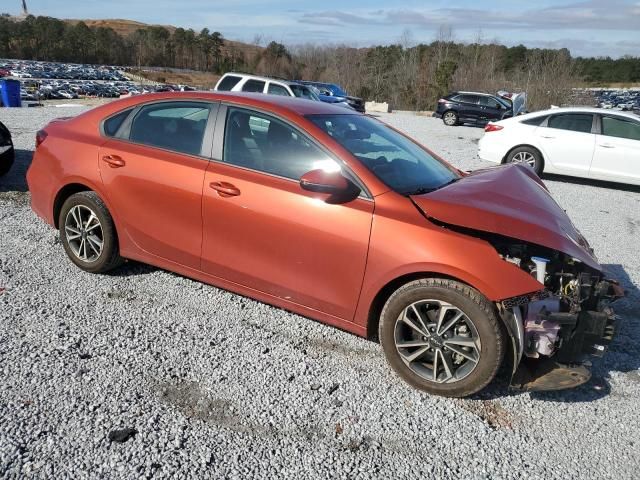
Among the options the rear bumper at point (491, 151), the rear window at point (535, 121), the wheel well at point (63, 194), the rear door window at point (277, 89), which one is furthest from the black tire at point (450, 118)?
the wheel well at point (63, 194)

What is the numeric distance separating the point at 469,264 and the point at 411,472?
1.16 metres

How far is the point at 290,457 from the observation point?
103 inches

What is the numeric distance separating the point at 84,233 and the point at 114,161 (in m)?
0.74

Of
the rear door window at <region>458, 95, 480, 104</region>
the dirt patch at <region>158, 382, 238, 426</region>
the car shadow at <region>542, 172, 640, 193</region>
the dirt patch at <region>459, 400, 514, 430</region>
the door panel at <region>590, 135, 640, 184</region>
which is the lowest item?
the dirt patch at <region>158, 382, 238, 426</region>

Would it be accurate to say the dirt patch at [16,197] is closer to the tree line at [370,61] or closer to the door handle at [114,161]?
the door handle at [114,161]

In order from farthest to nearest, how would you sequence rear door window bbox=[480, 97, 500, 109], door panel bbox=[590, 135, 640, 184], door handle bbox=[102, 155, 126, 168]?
rear door window bbox=[480, 97, 500, 109], door panel bbox=[590, 135, 640, 184], door handle bbox=[102, 155, 126, 168]

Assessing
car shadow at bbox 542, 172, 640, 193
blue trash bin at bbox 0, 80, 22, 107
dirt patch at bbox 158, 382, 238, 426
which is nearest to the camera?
dirt patch at bbox 158, 382, 238, 426

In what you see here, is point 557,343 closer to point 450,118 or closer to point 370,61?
point 450,118

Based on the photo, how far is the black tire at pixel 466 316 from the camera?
2953mm

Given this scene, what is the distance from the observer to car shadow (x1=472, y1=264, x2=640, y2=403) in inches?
130

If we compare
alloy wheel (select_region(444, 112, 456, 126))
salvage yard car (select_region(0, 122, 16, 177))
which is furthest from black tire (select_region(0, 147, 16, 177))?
alloy wheel (select_region(444, 112, 456, 126))

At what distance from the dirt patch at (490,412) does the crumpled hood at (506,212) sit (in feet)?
3.37

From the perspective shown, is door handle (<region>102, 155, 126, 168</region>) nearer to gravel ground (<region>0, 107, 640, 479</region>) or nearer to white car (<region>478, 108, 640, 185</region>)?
gravel ground (<region>0, 107, 640, 479</region>)

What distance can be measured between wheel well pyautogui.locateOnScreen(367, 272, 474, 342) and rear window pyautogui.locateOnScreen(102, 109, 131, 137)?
2.60 meters
